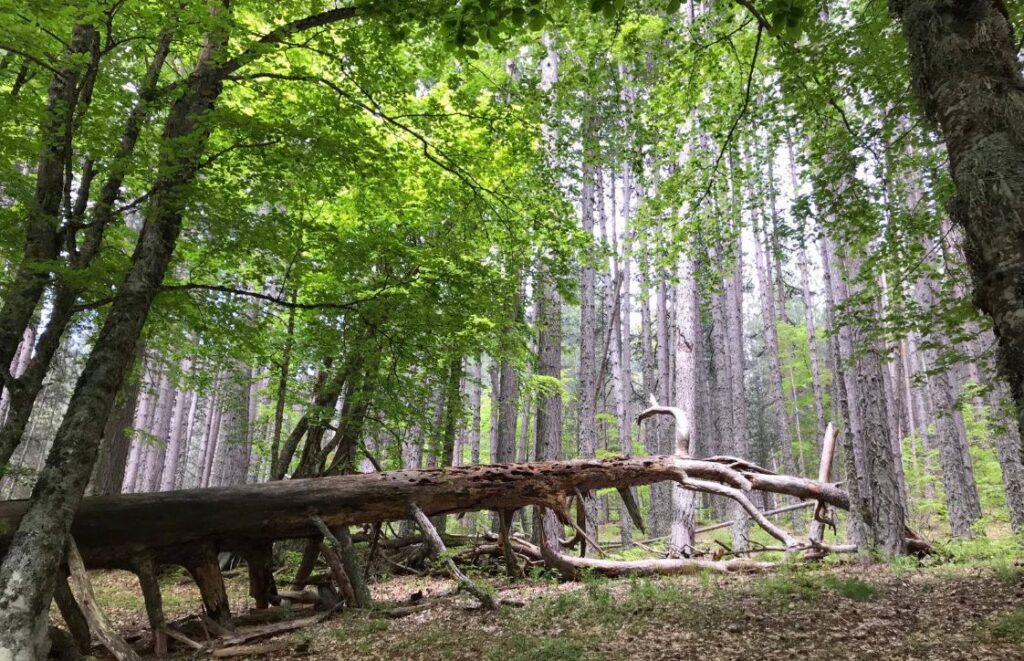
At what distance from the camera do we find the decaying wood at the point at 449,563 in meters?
6.40

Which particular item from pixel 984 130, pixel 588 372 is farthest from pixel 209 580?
pixel 588 372

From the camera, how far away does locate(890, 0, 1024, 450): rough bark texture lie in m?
2.73

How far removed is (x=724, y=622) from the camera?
16.8 feet

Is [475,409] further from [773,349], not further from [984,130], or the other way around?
[773,349]

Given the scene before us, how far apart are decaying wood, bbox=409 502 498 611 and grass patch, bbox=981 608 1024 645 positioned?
14.6 ft

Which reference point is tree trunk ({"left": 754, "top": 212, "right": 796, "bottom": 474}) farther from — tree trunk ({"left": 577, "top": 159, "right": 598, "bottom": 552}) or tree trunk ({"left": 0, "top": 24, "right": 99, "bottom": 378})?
tree trunk ({"left": 0, "top": 24, "right": 99, "bottom": 378})

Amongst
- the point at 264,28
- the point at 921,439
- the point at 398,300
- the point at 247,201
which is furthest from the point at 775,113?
the point at 921,439

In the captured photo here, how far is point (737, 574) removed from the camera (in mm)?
7453

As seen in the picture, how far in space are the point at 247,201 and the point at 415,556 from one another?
7149 mm

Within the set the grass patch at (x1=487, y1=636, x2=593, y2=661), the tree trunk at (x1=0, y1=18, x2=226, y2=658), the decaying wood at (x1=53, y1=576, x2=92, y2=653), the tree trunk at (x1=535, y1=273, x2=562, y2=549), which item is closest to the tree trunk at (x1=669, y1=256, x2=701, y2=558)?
the tree trunk at (x1=535, y1=273, x2=562, y2=549)

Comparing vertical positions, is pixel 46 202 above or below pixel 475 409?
above

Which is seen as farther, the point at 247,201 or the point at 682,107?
A: the point at 682,107

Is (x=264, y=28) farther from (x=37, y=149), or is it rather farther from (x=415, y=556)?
(x=415, y=556)

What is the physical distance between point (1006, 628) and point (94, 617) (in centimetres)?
769
